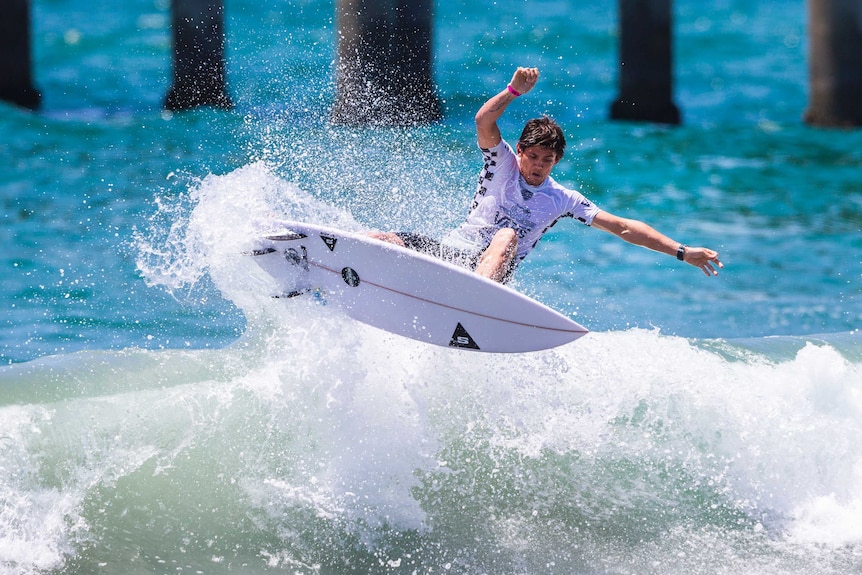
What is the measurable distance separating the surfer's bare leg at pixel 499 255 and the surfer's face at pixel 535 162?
1.14 feet

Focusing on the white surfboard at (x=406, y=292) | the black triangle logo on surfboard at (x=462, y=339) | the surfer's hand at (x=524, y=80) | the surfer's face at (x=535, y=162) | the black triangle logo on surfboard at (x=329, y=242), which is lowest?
the black triangle logo on surfboard at (x=462, y=339)

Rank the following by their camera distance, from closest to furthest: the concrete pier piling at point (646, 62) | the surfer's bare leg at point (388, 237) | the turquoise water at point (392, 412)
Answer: the turquoise water at point (392, 412)
the surfer's bare leg at point (388, 237)
the concrete pier piling at point (646, 62)

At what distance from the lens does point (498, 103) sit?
20.2 feet

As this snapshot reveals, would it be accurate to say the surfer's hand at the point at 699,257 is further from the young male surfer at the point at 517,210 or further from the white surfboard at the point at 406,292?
the white surfboard at the point at 406,292

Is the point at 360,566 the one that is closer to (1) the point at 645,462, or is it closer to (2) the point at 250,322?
(1) the point at 645,462

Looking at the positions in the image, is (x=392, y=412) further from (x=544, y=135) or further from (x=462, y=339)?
(x=544, y=135)

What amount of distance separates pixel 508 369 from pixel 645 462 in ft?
3.03

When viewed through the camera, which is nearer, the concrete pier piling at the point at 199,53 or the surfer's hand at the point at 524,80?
the surfer's hand at the point at 524,80

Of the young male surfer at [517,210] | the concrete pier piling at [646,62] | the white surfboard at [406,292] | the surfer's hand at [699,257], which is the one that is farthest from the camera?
the concrete pier piling at [646,62]

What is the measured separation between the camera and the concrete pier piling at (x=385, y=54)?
14.6m

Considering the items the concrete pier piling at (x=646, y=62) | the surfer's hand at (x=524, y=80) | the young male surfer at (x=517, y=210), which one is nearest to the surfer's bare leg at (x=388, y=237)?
the young male surfer at (x=517, y=210)

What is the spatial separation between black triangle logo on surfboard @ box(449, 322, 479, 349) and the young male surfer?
39 cm

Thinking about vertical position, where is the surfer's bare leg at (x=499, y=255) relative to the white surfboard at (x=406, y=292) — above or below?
above

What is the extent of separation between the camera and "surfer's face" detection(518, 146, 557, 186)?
6324 mm
